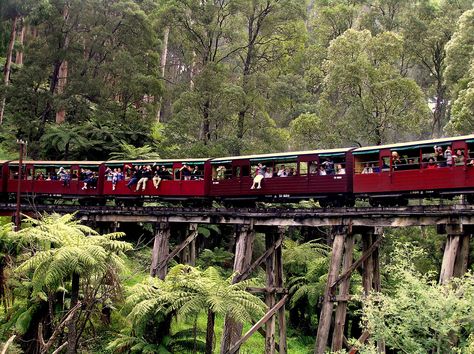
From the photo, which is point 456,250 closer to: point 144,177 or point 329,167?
point 329,167

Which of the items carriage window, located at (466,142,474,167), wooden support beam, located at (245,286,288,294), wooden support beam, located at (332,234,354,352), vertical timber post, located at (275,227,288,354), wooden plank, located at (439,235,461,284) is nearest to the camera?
wooden plank, located at (439,235,461,284)

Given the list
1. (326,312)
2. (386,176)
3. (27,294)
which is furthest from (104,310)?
(386,176)

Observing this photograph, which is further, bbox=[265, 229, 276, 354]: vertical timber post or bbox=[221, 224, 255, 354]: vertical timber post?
bbox=[265, 229, 276, 354]: vertical timber post

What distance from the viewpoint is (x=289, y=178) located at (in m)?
21.4

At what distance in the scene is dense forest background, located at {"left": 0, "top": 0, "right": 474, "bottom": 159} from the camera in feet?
95.4

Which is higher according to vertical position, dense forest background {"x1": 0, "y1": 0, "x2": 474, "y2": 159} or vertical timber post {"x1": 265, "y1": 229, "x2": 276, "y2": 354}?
dense forest background {"x1": 0, "y1": 0, "x2": 474, "y2": 159}

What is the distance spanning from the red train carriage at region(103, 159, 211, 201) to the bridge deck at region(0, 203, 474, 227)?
172 cm

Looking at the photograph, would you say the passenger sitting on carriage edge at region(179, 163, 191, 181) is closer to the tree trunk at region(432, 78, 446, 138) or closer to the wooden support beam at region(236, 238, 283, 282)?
the wooden support beam at region(236, 238, 283, 282)

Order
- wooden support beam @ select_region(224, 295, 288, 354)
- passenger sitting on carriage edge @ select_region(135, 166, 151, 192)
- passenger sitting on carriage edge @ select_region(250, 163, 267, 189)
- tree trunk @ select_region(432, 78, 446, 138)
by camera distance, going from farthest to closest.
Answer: tree trunk @ select_region(432, 78, 446, 138) → passenger sitting on carriage edge @ select_region(135, 166, 151, 192) → passenger sitting on carriage edge @ select_region(250, 163, 267, 189) → wooden support beam @ select_region(224, 295, 288, 354)

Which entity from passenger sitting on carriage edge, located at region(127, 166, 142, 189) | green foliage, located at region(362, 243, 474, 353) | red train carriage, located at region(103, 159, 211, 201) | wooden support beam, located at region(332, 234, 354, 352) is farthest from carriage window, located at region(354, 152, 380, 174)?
passenger sitting on carriage edge, located at region(127, 166, 142, 189)

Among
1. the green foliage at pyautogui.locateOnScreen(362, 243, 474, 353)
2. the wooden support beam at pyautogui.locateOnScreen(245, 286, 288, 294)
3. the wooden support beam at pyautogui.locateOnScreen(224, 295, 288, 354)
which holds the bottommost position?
the wooden support beam at pyautogui.locateOnScreen(224, 295, 288, 354)

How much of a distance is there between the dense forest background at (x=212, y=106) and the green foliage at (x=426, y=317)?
3.73 m

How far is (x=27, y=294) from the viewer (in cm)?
1753

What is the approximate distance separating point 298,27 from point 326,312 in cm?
1919
